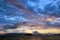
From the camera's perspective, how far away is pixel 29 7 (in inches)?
79.9

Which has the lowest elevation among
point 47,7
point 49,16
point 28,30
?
point 28,30

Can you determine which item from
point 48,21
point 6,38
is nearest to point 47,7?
point 48,21

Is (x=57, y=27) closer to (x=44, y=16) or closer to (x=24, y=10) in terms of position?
(x=44, y=16)

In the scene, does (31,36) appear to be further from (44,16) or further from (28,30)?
(44,16)

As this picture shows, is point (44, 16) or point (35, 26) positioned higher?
point (44, 16)

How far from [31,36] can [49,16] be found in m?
0.37

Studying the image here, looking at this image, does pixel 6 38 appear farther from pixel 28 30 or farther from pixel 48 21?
pixel 48 21

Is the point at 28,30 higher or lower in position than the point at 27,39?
higher

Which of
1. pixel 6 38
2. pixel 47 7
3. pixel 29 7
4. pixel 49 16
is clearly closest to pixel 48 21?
pixel 49 16

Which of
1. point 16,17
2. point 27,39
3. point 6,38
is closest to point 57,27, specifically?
point 27,39

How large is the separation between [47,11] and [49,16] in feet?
0.24

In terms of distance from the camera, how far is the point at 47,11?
202 cm

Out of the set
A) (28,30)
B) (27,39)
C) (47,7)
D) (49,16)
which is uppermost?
(47,7)

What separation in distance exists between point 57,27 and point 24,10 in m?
0.51
